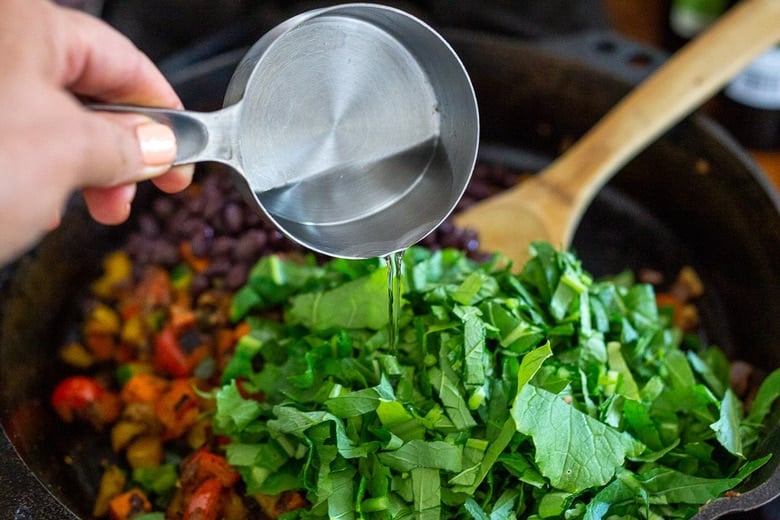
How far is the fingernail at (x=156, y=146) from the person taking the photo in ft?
2.82

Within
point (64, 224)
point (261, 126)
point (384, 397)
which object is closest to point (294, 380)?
point (384, 397)

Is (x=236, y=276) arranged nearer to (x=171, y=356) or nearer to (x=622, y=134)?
(x=171, y=356)

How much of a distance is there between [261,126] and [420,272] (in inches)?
17.4

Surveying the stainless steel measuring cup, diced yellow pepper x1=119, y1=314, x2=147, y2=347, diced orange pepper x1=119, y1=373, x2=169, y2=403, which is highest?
the stainless steel measuring cup

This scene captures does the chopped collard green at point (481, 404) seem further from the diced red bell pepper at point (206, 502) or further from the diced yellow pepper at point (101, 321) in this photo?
the diced yellow pepper at point (101, 321)

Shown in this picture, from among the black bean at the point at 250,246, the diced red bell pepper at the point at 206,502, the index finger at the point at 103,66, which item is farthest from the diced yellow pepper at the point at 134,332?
the index finger at the point at 103,66

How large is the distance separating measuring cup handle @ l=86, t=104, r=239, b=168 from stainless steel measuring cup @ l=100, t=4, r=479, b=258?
30 mm

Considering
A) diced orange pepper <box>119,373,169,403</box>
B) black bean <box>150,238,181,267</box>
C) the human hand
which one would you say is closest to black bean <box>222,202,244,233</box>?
black bean <box>150,238,181,267</box>

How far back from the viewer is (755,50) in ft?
5.53

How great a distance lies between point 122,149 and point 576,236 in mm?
1309

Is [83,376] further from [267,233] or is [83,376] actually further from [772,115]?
[772,115]

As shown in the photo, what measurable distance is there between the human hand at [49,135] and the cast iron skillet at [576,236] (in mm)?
599

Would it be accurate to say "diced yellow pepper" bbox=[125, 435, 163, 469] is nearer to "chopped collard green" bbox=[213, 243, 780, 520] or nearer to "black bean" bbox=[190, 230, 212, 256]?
"chopped collard green" bbox=[213, 243, 780, 520]

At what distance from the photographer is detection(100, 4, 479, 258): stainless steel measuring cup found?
1.11 metres
